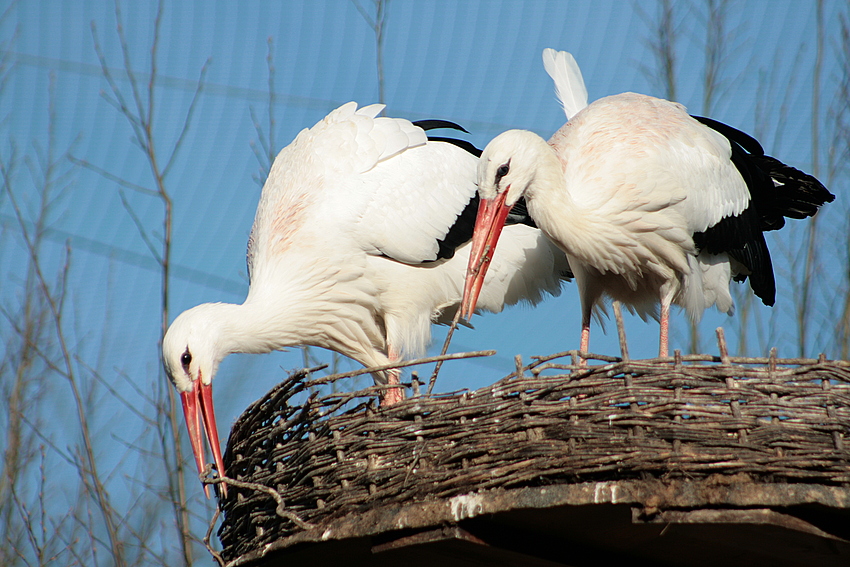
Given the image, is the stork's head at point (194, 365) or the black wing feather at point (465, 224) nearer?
the stork's head at point (194, 365)

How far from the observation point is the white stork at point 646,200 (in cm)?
444

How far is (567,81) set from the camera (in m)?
5.97

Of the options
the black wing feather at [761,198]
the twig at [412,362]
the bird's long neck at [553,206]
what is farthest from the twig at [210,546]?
the black wing feather at [761,198]

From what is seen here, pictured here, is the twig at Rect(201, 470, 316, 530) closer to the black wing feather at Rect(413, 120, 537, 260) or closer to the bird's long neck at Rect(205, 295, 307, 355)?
the bird's long neck at Rect(205, 295, 307, 355)

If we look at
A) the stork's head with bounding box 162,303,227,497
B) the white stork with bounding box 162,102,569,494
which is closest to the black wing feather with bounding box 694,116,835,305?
the white stork with bounding box 162,102,569,494

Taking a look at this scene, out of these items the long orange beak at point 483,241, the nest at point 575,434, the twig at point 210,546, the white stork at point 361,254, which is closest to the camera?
the nest at point 575,434

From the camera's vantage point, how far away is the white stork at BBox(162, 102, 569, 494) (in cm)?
513

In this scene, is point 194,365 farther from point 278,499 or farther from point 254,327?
point 278,499

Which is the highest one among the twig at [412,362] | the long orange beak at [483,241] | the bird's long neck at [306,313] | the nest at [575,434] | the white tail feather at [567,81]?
the white tail feather at [567,81]

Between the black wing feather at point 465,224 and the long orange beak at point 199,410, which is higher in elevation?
the black wing feather at point 465,224

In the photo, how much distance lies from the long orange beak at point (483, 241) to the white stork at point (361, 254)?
2.40ft

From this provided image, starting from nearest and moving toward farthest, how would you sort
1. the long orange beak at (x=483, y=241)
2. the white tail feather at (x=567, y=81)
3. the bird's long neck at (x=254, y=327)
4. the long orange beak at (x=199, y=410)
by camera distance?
the long orange beak at (x=483, y=241)
the long orange beak at (x=199, y=410)
the bird's long neck at (x=254, y=327)
the white tail feather at (x=567, y=81)

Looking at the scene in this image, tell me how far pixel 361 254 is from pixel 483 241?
1.07m

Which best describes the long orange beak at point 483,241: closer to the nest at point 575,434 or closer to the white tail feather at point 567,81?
the nest at point 575,434
